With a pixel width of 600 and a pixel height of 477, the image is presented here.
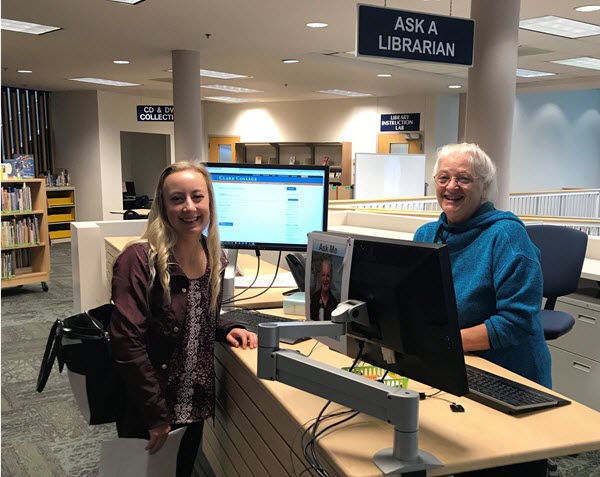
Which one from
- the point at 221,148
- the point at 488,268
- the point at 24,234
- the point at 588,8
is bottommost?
the point at 24,234

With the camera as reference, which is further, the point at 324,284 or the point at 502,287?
the point at 502,287

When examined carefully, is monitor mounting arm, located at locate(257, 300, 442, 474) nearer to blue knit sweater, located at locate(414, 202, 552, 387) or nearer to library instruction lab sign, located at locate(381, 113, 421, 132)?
blue knit sweater, located at locate(414, 202, 552, 387)

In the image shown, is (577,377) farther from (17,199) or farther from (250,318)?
(17,199)

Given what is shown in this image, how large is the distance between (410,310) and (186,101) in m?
6.57

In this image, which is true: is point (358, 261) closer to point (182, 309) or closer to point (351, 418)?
point (351, 418)

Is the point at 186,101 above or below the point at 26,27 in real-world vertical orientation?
below

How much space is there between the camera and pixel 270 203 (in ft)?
8.03

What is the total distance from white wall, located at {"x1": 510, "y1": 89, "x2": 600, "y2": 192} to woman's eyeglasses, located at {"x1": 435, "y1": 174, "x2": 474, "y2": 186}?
10.3 meters

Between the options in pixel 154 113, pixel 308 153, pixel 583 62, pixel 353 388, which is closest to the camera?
pixel 353 388

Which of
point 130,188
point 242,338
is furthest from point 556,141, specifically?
point 242,338

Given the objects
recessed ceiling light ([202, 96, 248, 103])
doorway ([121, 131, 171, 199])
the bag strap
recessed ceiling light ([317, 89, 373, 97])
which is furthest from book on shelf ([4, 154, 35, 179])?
doorway ([121, 131, 171, 199])

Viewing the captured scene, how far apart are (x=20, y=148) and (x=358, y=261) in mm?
11383

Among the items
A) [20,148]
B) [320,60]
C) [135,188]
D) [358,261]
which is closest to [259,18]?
[320,60]

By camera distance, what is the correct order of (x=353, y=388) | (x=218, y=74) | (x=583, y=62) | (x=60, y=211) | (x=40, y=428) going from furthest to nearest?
1. (x=60, y=211)
2. (x=218, y=74)
3. (x=583, y=62)
4. (x=40, y=428)
5. (x=353, y=388)
